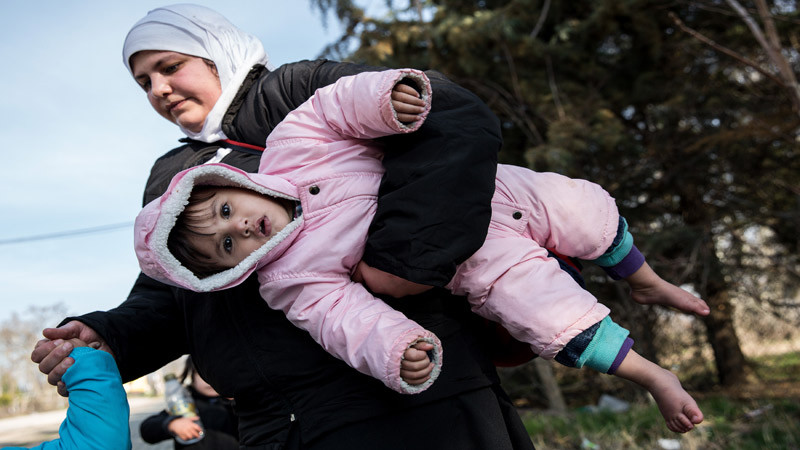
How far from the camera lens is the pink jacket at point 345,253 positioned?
128 centimetres

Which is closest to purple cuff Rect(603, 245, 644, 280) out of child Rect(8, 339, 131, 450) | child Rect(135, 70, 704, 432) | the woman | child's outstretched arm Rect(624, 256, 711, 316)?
child's outstretched arm Rect(624, 256, 711, 316)

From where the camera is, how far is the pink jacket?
128cm

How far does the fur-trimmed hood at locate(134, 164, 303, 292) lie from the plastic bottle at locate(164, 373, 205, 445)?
8.88ft

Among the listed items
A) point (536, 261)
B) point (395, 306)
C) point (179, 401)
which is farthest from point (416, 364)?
point (179, 401)

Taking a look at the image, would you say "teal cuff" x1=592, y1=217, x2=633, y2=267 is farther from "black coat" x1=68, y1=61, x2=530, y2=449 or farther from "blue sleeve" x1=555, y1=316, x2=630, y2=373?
"black coat" x1=68, y1=61, x2=530, y2=449

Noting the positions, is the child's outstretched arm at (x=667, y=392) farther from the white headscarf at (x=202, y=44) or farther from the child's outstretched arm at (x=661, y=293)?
the white headscarf at (x=202, y=44)

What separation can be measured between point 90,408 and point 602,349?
116 centimetres

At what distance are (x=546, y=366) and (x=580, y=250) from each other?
5.17 m

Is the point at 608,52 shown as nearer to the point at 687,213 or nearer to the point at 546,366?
the point at 687,213

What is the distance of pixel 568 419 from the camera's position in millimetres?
5703

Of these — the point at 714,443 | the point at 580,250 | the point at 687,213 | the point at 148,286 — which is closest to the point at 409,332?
the point at 580,250

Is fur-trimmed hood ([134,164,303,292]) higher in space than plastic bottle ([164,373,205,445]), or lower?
higher

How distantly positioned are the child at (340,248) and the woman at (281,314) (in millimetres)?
87

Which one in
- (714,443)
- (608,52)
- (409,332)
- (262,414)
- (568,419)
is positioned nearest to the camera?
(409,332)
